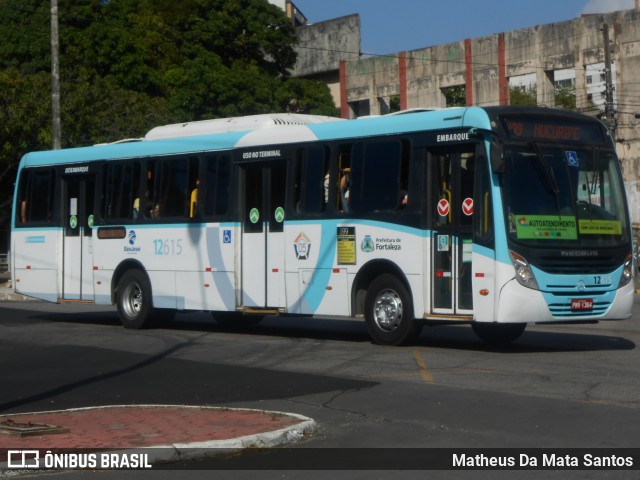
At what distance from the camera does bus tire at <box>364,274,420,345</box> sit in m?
15.6

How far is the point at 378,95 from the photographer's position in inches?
2061

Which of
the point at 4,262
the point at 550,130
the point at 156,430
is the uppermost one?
the point at 550,130

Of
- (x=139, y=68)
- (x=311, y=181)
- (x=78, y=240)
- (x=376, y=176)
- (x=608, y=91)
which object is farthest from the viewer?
(x=139, y=68)

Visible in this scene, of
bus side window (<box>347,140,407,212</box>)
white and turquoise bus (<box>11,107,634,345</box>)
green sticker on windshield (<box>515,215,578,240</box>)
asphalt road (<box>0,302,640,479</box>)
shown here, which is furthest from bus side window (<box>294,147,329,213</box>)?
green sticker on windshield (<box>515,215,578,240</box>)

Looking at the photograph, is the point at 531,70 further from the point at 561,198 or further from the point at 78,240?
the point at 561,198

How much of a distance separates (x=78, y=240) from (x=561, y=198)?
404 inches

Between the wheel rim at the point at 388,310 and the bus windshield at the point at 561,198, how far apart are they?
219 centimetres

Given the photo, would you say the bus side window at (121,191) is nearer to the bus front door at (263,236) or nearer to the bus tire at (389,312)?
the bus front door at (263,236)

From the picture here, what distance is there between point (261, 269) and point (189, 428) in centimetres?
861

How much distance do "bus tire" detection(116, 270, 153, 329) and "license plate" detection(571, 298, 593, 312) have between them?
8237 millimetres

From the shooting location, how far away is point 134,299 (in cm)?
2044

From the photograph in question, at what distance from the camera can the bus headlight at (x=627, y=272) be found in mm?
15195

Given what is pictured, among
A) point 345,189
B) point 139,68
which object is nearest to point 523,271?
point 345,189

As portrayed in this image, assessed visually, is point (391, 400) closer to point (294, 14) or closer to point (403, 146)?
point (403, 146)
